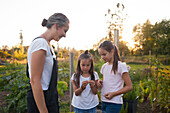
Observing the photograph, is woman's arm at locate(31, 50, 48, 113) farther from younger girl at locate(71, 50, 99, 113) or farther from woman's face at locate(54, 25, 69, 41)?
younger girl at locate(71, 50, 99, 113)

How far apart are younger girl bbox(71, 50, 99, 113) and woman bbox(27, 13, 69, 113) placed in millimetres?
632

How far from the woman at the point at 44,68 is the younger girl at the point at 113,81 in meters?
0.70

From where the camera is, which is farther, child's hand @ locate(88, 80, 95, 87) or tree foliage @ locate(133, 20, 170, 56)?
tree foliage @ locate(133, 20, 170, 56)

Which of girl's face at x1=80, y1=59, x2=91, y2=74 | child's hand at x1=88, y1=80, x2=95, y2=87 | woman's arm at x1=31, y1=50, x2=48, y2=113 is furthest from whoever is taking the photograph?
girl's face at x1=80, y1=59, x2=91, y2=74

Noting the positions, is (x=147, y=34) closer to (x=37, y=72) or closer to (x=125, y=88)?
(x=125, y=88)

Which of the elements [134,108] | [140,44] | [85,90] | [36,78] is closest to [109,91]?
[85,90]

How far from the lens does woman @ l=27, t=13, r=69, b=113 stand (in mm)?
1073

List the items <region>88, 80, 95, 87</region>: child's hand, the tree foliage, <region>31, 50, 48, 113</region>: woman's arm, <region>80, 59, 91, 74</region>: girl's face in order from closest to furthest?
<region>31, 50, 48, 113</region>: woman's arm
<region>88, 80, 95, 87</region>: child's hand
<region>80, 59, 91, 74</region>: girl's face
the tree foliage

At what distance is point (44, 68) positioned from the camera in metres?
1.17

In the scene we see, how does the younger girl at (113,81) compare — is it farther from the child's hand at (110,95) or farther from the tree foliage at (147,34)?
the tree foliage at (147,34)

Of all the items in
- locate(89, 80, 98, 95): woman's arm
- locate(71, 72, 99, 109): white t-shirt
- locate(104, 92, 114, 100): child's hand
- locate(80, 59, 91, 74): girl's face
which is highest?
locate(80, 59, 91, 74): girl's face

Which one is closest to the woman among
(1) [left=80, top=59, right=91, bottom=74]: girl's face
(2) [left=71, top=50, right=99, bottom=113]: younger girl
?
(2) [left=71, top=50, right=99, bottom=113]: younger girl

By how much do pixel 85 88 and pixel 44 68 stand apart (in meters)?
0.92

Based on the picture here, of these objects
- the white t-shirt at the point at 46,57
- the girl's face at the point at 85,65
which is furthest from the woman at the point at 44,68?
the girl's face at the point at 85,65
